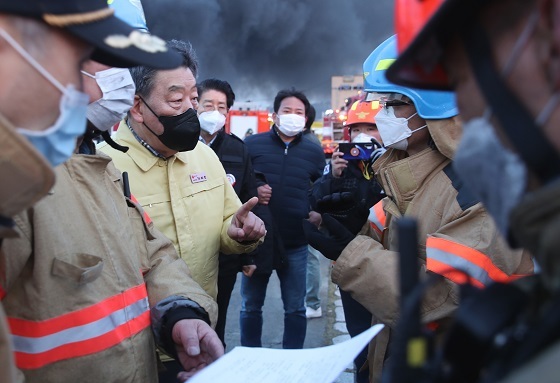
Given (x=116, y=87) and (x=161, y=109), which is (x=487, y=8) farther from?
(x=161, y=109)

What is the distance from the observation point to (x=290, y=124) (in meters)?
4.61

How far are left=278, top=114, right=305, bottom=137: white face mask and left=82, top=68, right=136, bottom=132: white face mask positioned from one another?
2.61 metres

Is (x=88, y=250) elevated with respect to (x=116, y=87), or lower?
lower

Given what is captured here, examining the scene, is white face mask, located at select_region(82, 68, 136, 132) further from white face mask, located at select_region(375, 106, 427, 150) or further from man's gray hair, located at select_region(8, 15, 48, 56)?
white face mask, located at select_region(375, 106, 427, 150)

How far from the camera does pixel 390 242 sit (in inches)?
92.4

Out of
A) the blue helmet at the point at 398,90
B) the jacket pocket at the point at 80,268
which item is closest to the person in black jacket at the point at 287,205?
the blue helmet at the point at 398,90

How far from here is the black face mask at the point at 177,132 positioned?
8.41ft

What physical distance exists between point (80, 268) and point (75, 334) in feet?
0.67

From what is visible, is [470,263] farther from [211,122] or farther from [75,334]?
[211,122]

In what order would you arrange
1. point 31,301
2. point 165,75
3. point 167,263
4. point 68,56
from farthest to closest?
1. point 165,75
2. point 167,263
3. point 31,301
4. point 68,56

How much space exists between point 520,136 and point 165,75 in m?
2.19

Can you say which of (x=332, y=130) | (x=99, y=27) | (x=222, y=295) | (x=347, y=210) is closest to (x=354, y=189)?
(x=347, y=210)

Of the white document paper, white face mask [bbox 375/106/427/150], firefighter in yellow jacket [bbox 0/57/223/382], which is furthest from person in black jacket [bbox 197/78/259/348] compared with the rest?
the white document paper

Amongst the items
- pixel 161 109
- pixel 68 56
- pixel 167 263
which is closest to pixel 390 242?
pixel 167 263
